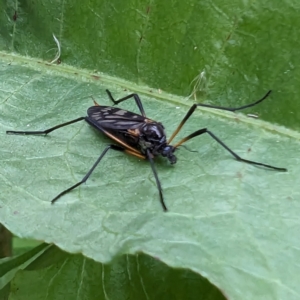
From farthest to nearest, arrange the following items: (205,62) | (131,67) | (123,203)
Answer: (131,67) → (205,62) → (123,203)

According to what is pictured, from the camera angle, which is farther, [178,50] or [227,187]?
[178,50]

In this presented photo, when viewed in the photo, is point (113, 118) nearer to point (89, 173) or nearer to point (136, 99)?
point (136, 99)

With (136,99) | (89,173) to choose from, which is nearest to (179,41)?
(136,99)

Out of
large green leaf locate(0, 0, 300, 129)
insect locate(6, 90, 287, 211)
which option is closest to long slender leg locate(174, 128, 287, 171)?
insect locate(6, 90, 287, 211)

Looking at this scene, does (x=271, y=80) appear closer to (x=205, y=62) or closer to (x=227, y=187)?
(x=205, y=62)

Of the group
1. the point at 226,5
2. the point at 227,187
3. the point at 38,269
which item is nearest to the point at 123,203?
the point at 227,187
